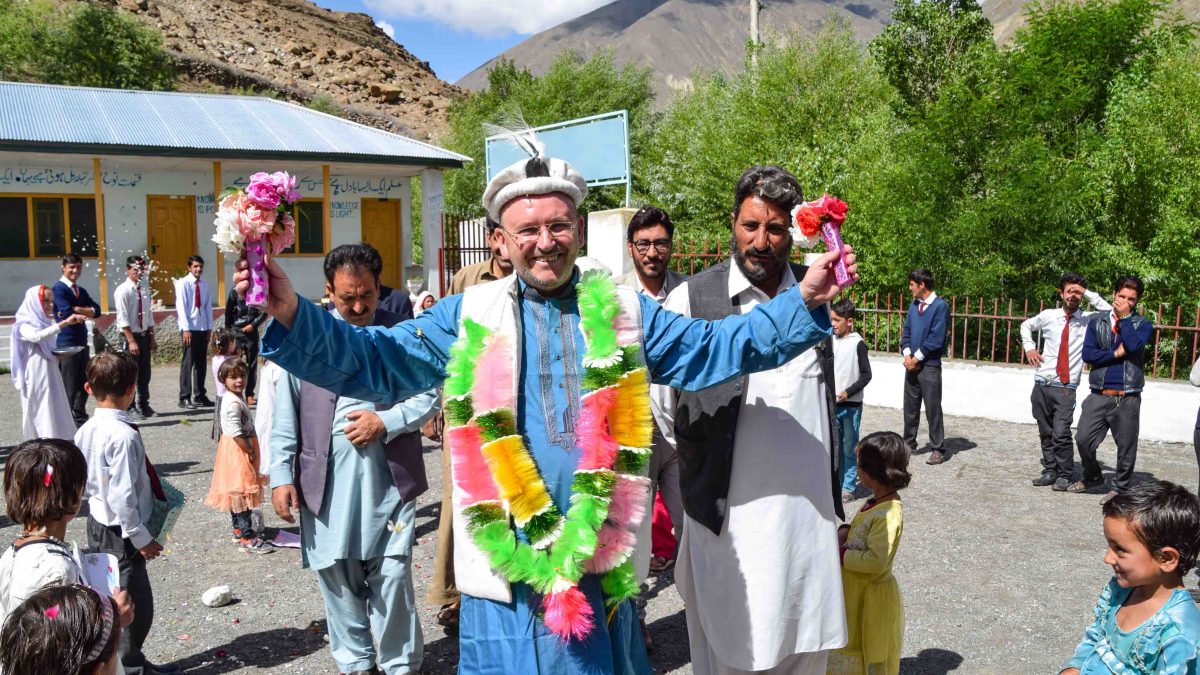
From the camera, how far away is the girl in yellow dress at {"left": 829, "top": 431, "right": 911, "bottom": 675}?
3.51 meters

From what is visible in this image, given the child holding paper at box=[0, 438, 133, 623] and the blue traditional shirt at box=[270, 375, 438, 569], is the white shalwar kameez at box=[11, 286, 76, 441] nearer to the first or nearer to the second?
the blue traditional shirt at box=[270, 375, 438, 569]

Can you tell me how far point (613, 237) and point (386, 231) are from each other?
1215cm

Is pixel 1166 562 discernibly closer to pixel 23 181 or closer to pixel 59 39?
pixel 23 181

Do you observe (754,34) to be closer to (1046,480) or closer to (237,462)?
(1046,480)

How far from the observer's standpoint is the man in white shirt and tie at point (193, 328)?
1177 centimetres

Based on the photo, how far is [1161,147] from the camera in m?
14.1

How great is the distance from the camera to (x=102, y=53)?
40.8 m

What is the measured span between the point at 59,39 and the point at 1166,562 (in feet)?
154

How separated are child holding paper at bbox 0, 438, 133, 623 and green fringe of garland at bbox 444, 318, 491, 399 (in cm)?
134

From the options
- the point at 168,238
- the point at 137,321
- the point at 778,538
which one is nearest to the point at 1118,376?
the point at 778,538

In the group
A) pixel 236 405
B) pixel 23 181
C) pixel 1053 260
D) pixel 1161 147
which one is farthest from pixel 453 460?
pixel 23 181

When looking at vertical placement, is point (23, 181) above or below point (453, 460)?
above

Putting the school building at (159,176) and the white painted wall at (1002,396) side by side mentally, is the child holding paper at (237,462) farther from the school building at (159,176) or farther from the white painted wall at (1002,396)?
the school building at (159,176)

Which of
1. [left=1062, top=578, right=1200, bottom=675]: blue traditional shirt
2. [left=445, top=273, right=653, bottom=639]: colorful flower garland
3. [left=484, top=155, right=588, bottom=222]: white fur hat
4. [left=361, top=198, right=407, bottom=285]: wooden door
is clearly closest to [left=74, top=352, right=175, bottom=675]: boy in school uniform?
[left=445, top=273, right=653, bottom=639]: colorful flower garland
